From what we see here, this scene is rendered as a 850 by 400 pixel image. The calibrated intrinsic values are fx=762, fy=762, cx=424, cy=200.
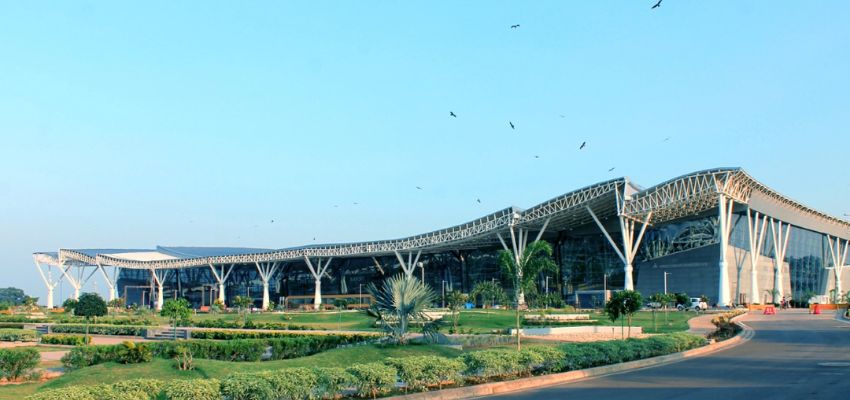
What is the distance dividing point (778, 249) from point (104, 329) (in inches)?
3267

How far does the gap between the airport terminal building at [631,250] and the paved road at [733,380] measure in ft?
180

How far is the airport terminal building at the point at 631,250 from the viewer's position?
82.8 meters

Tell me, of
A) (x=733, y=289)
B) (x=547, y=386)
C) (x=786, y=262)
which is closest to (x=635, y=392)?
(x=547, y=386)

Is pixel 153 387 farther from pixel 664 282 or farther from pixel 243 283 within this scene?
pixel 243 283

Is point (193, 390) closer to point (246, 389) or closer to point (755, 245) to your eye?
point (246, 389)

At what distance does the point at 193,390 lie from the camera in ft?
44.5

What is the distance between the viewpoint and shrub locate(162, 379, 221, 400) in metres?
13.5

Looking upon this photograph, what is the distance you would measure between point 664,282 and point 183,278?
99.9 m

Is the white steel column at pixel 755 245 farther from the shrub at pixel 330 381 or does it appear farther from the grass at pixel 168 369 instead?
the shrub at pixel 330 381

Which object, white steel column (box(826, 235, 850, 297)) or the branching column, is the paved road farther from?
white steel column (box(826, 235, 850, 297))

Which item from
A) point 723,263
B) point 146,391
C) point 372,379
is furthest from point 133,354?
point 723,263

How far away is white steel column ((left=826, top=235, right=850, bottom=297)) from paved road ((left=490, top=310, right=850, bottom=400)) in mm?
96370

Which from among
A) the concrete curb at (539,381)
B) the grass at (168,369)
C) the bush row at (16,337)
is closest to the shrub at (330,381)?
the concrete curb at (539,381)

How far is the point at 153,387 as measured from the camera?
14.0 m
